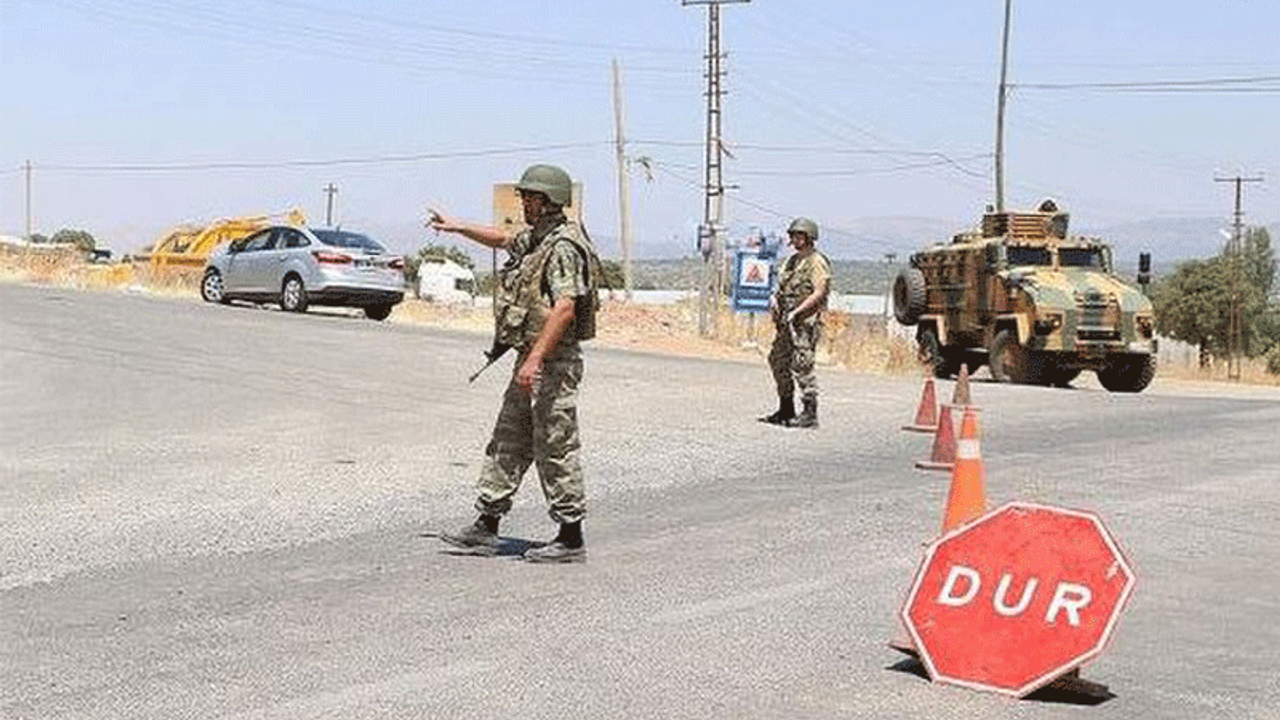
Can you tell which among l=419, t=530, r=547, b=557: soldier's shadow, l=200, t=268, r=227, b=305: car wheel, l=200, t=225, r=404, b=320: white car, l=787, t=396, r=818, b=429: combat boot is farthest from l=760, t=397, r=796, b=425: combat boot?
l=200, t=268, r=227, b=305: car wheel

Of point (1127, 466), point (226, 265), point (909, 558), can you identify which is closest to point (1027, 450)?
point (1127, 466)

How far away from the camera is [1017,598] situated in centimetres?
617

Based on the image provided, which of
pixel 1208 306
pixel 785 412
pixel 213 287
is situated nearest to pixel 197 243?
pixel 213 287

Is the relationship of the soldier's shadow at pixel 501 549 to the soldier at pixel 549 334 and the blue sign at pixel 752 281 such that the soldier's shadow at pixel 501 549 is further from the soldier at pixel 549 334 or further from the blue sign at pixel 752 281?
the blue sign at pixel 752 281

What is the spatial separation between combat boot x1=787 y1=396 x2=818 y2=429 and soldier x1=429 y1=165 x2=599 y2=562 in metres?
7.36

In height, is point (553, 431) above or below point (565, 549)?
above

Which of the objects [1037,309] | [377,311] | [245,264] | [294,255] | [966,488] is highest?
[294,255]

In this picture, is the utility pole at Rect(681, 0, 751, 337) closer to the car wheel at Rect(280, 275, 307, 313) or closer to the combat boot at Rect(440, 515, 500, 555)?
the car wheel at Rect(280, 275, 307, 313)

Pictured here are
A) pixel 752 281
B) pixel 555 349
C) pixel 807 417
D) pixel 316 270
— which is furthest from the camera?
pixel 752 281

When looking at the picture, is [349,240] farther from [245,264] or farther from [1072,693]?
[1072,693]

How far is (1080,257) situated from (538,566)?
21484 mm

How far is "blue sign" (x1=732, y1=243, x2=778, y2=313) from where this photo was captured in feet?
111

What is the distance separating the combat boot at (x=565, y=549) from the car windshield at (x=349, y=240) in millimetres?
23208

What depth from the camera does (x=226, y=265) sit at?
109 feet
